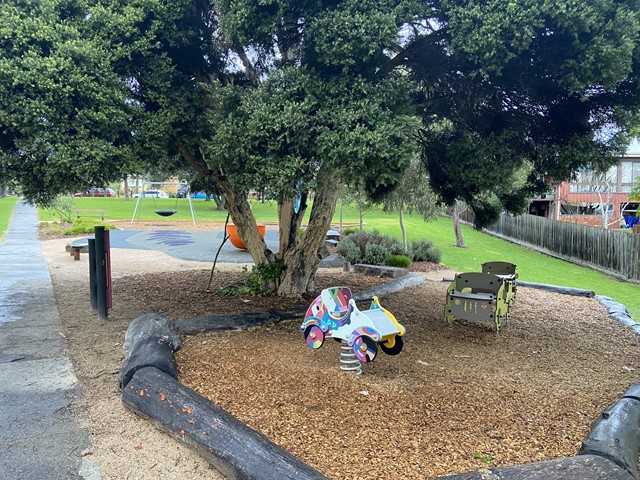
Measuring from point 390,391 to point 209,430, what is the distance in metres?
1.71

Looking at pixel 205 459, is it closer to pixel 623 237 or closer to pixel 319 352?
pixel 319 352

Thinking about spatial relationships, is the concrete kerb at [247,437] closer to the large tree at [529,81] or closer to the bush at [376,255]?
the large tree at [529,81]

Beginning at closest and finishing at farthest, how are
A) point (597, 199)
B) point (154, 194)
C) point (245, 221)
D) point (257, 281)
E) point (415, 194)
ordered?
point (245, 221)
point (257, 281)
point (415, 194)
point (597, 199)
point (154, 194)

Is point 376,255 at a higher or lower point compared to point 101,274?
lower

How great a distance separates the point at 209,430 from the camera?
3527mm

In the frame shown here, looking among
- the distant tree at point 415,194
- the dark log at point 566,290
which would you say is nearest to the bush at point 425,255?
the distant tree at point 415,194

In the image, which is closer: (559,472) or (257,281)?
(559,472)

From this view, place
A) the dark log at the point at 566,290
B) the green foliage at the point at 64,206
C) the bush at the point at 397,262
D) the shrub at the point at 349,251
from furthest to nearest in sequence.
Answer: the green foliage at the point at 64,206, the shrub at the point at 349,251, the bush at the point at 397,262, the dark log at the point at 566,290

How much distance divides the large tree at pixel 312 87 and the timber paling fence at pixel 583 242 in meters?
11.2

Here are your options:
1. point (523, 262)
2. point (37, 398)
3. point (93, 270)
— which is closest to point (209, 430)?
point (37, 398)

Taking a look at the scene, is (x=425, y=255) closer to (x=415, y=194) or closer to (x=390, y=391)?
(x=415, y=194)

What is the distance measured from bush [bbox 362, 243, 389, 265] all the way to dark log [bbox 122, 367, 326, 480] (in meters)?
9.52

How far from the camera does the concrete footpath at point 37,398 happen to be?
3.44 meters

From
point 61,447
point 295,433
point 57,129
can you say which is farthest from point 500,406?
point 57,129
